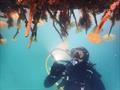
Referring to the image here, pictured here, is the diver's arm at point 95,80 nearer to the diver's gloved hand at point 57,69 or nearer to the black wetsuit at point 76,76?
the black wetsuit at point 76,76

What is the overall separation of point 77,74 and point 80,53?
0.27 meters

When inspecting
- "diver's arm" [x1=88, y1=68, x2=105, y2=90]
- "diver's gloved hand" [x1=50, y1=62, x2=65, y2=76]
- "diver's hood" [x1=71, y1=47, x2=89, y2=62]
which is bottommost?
"diver's arm" [x1=88, y1=68, x2=105, y2=90]

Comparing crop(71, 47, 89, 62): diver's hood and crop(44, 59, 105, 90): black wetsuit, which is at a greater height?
crop(71, 47, 89, 62): diver's hood

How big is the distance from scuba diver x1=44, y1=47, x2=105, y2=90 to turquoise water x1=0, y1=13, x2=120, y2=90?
0.24ft

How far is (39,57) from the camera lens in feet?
13.5

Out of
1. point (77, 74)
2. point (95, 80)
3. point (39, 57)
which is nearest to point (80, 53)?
point (77, 74)

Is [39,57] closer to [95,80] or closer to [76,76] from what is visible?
[76,76]

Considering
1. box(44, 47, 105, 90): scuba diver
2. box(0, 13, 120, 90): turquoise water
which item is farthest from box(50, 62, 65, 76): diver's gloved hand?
box(0, 13, 120, 90): turquoise water

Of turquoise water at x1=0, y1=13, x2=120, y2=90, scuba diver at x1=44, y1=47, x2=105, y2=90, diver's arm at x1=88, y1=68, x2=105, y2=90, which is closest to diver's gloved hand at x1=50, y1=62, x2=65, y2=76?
scuba diver at x1=44, y1=47, x2=105, y2=90

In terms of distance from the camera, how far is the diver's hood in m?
4.05

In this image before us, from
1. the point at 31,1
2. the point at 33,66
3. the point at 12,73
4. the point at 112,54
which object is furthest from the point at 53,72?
the point at 31,1

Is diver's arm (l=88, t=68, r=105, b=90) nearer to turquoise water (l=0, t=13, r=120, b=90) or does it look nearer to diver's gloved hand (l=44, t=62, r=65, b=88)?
turquoise water (l=0, t=13, r=120, b=90)

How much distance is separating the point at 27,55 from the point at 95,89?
0.97 m

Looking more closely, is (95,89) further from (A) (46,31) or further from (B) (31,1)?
(B) (31,1)
